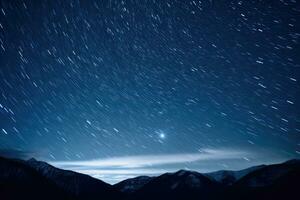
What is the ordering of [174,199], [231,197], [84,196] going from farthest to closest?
[84,196], [174,199], [231,197]

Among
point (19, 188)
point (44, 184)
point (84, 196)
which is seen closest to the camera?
point (19, 188)

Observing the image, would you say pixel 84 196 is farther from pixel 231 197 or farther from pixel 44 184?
pixel 231 197

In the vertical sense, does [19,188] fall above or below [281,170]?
below

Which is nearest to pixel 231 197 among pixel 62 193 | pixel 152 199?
pixel 152 199

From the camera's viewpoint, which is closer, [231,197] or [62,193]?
[62,193]

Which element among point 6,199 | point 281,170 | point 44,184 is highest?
point 281,170

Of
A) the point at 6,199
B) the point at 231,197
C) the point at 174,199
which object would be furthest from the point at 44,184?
the point at 231,197

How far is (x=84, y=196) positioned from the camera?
19462 centimetres

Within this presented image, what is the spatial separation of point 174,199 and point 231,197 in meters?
34.5

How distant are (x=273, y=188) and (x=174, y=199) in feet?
197

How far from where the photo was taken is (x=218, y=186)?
614 feet

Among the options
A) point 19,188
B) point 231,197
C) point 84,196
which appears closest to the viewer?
point 19,188

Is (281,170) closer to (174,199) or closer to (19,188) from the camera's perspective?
(174,199)

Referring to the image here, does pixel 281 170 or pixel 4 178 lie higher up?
pixel 281 170
